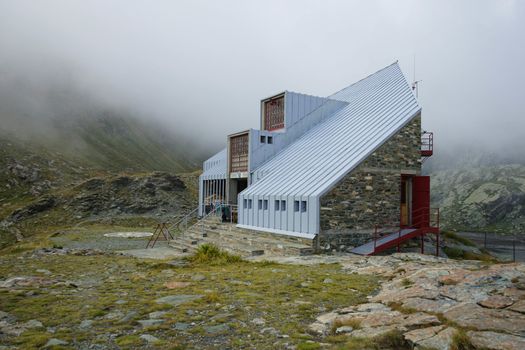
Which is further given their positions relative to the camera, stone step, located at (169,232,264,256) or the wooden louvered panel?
the wooden louvered panel

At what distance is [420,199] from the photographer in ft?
71.8

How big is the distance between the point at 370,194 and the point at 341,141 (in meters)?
4.03

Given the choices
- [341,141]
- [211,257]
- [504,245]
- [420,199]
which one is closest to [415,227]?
[420,199]

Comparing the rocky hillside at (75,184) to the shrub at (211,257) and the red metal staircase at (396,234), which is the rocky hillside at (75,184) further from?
the red metal staircase at (396,234)

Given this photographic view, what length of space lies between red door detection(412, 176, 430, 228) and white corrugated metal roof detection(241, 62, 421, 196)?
138 inches

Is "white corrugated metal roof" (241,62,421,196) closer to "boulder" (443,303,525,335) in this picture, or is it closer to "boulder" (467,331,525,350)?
"boulder" (443,303,525,335)

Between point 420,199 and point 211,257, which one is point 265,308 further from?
point 420,199

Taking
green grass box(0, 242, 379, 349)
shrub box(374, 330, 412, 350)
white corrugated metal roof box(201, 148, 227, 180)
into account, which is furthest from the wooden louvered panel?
shrub box(374, 330, 412, 350)

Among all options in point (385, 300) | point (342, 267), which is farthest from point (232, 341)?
point (342, 267)

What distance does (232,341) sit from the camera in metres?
6.08

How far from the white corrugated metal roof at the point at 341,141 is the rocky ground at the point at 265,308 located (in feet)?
24.1

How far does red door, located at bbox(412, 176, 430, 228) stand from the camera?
70.4ft

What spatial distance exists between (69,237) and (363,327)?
25.2 meters

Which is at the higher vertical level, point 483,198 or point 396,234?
point 396,234
